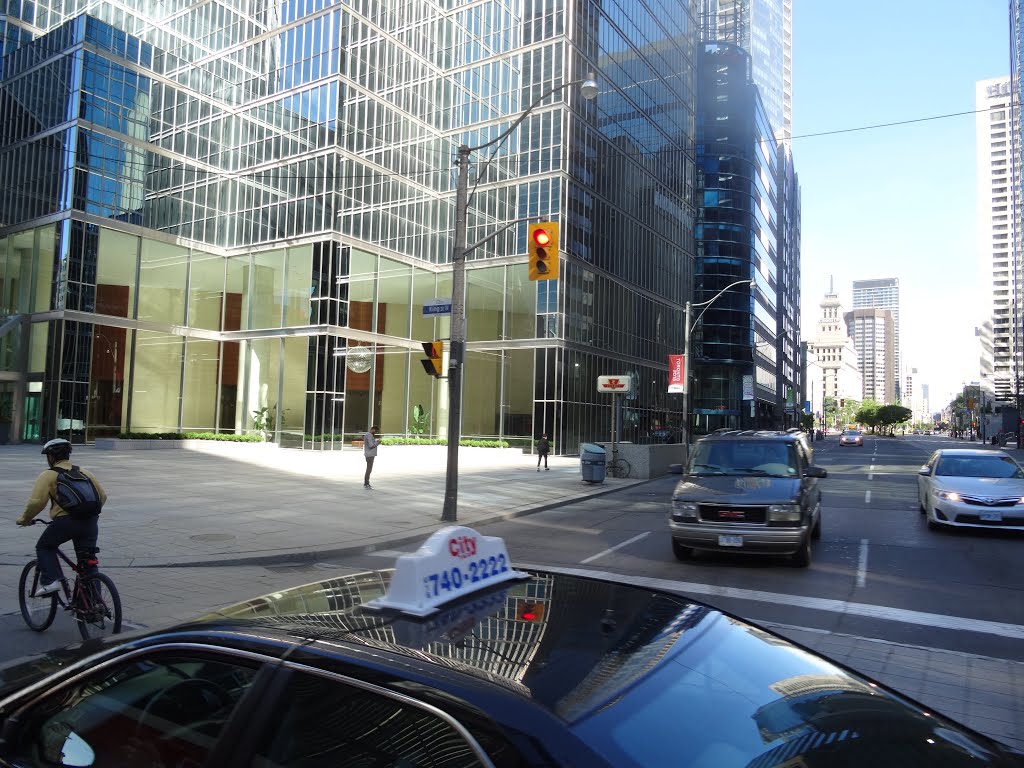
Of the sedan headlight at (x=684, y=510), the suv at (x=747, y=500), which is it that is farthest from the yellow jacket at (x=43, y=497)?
the suv at (x=747, y=500)

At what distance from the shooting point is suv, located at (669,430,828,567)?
9.00 meters

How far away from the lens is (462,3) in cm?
4406

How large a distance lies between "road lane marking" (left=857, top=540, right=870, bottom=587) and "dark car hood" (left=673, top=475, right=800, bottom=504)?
4.13 ft

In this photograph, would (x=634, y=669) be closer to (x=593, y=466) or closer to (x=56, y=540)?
(x=56, y=540)

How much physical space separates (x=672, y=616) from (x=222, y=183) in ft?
144

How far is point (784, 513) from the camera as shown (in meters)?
8.99

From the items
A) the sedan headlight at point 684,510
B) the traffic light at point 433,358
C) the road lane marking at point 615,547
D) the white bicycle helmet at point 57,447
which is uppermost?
the traffic light at point 433,358

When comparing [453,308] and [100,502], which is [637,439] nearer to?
[453,308]

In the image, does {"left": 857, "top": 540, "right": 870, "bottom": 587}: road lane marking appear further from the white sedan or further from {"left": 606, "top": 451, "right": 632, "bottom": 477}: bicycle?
{"left": 606, "top": 451, "right": 632, "bottom": 477}: bicycle

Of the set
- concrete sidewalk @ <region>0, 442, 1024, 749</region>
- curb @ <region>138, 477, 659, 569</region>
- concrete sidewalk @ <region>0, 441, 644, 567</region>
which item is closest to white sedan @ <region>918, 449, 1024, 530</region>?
concrete sidewalk @ <region>0, 442, 1024, 749</region>

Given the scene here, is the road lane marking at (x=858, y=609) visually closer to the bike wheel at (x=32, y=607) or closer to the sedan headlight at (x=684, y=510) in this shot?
the sedan headlight at (x=684, y=510)

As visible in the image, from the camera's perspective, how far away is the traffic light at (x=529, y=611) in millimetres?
2232

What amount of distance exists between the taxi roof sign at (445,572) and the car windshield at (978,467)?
41.7 feet

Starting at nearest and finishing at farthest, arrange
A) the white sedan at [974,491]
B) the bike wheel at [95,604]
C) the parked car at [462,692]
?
1. the parked car at [462,692]
2. the bike wheel at [95,604]
3. the white sedan at [974,491]
